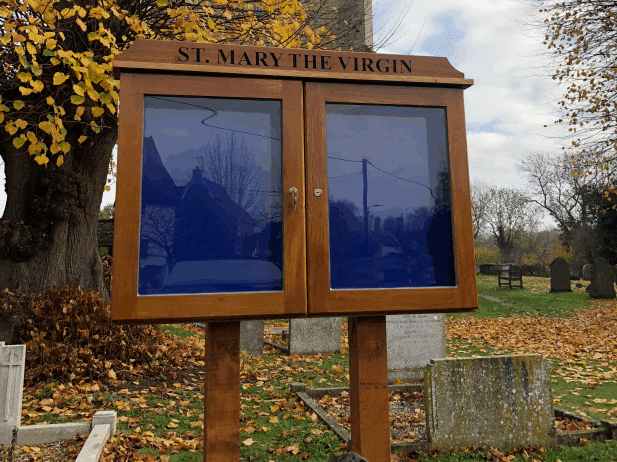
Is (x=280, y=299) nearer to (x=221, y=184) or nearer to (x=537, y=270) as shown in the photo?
(x=221, y=184)

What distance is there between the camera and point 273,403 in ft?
19.2

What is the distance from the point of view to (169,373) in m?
6.67

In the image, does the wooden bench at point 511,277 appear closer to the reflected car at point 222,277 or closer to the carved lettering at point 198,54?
the reflected car at point 222,277

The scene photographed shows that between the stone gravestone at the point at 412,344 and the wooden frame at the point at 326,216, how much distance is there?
538 cm

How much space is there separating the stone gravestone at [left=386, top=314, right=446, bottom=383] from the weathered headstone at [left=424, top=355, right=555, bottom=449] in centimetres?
280

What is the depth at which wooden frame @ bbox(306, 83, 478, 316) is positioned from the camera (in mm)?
2004

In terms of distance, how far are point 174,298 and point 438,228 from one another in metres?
1.24

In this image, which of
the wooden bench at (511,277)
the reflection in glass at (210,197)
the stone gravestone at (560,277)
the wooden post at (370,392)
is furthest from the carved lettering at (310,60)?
the wooden bench at (511,277)

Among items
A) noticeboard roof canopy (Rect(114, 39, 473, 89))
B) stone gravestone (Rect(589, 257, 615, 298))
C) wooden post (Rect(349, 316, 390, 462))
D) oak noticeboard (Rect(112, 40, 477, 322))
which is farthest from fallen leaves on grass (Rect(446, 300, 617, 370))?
noticeboard roof canopy (Rect(114, 39, 473, 89))

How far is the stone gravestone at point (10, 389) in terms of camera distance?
13.7 feet

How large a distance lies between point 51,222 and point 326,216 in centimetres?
663

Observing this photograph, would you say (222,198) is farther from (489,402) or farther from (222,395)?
(489,402)

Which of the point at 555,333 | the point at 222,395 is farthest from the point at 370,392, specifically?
the point at 555,333

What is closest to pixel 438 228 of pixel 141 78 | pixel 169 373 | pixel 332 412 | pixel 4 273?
pixel 141 78
